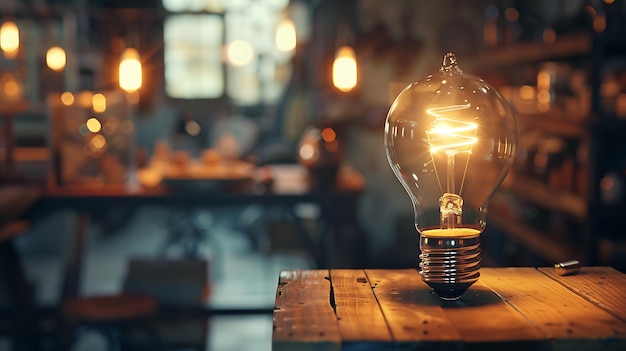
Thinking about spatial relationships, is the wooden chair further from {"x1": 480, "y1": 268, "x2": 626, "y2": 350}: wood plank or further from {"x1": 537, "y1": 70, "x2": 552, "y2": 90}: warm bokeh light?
{"x1": 480, "y1": 268, "x2": 626, "y2": 350}: wood plank

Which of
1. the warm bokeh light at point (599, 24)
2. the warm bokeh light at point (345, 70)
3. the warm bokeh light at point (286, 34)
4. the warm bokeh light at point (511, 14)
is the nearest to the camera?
the warm bokeh light at point (599, 24)

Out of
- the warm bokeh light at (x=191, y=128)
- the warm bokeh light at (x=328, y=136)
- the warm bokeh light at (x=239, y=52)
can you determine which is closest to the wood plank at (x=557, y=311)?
the warm bokeh light at (x=328, y=136)

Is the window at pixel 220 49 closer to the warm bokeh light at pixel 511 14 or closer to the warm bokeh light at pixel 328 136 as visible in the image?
the warm bokeh light at pixel 511 14

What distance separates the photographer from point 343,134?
9297 millimetres

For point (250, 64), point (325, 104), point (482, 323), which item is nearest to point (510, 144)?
point (482, 323)

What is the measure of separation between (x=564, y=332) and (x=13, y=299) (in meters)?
4.12

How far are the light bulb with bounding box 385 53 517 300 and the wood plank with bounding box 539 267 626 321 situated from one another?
0.30m

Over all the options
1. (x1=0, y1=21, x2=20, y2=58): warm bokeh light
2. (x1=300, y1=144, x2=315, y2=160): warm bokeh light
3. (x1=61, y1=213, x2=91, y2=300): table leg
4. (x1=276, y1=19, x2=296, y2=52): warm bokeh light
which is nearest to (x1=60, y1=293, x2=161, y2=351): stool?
(x1=61, y1=213, x2=91, y2=300): table leg

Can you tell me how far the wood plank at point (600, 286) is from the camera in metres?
2.22

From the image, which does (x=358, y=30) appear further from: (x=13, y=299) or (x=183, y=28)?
(x=183, y=28)

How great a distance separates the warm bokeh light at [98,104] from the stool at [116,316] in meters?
1.39


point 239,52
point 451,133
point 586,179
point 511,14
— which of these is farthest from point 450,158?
point 239,52

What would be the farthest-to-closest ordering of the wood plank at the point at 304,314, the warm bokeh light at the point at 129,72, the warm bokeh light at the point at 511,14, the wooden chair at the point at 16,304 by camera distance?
the warm bokeh light at the point at 511,14, the warm bokeh light at the point at 129,72, the wooden chair at the point at 16,304, the wood plank at the point at 304,314

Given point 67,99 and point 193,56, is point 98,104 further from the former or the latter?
point 193,56
